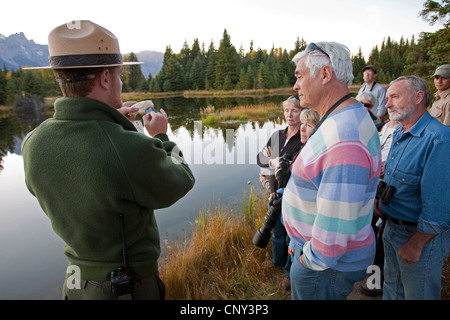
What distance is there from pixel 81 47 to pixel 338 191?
45.7 inches

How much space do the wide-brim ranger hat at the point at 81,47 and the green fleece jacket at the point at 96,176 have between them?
154 mm

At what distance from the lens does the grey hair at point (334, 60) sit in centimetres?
127

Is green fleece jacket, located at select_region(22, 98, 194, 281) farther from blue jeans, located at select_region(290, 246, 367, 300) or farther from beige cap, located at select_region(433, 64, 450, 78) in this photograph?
beige cap, located at select_region(433, 64, 450, 78)

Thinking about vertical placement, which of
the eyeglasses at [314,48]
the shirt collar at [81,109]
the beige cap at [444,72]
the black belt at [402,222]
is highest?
the beige cap at [444,72]

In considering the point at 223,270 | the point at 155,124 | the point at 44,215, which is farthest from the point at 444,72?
the point at 44,215

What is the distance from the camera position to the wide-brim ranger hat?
3.52 ft

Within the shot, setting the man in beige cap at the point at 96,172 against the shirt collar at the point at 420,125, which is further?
the shirt collar at the point at 420,125

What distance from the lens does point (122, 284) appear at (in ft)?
3.66

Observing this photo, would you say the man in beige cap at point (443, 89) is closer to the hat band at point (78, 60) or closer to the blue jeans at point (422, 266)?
the blue jeans at point (422, 266)

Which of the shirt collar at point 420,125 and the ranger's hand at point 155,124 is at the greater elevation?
the ranger's hand at point 155,124

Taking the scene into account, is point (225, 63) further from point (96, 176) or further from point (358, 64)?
point (96, 176)

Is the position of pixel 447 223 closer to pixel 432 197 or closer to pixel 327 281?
pixel 432 197

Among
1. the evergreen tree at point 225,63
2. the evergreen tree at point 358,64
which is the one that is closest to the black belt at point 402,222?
the evergreen tree at point 225,63
